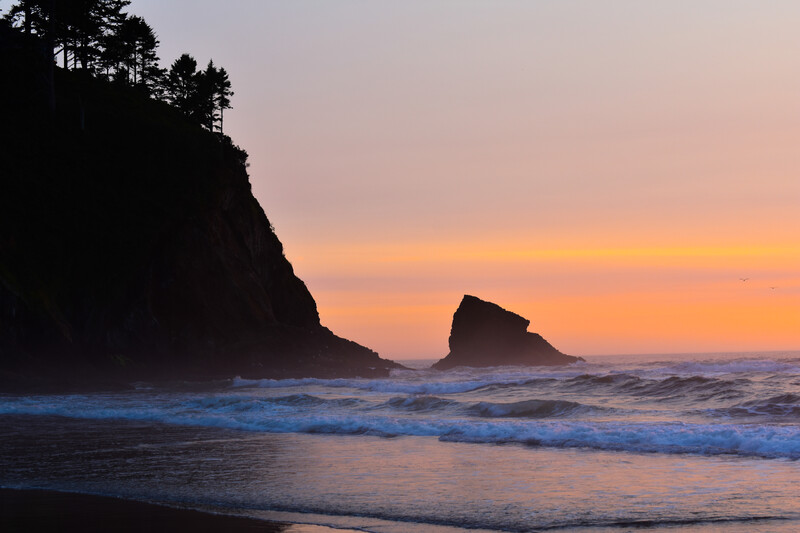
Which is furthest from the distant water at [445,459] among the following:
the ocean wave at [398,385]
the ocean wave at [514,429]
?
the ocean wave at [398,385]

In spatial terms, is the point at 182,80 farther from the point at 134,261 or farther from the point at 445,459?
the point at 445,459

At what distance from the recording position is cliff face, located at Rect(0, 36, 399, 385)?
41.1 meters

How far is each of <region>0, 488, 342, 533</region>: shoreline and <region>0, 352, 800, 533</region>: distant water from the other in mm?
428

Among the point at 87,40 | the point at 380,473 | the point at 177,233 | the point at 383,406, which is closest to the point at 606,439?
the point at 380,473

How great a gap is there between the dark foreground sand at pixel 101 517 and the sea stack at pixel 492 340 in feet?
214

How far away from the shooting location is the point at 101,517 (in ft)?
31.5

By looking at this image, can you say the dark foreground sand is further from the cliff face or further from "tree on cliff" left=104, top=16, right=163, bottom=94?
"tree on cliff" left=104, top=16, right=163, bottom=94

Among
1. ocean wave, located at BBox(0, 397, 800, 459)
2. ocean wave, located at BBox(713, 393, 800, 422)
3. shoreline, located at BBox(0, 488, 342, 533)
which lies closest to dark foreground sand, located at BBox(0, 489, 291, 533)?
shoreline, located at BBox(0, 488, 342, 533)

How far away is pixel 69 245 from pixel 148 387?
12.5 meters

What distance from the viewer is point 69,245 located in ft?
147

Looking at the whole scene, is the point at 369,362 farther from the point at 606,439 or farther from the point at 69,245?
the point at 606,439

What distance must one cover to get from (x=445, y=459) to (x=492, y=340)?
207 feet

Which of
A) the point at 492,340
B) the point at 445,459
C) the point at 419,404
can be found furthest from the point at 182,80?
the point at 445,459

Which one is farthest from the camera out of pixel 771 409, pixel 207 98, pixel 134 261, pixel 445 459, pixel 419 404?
pixel 207 98
